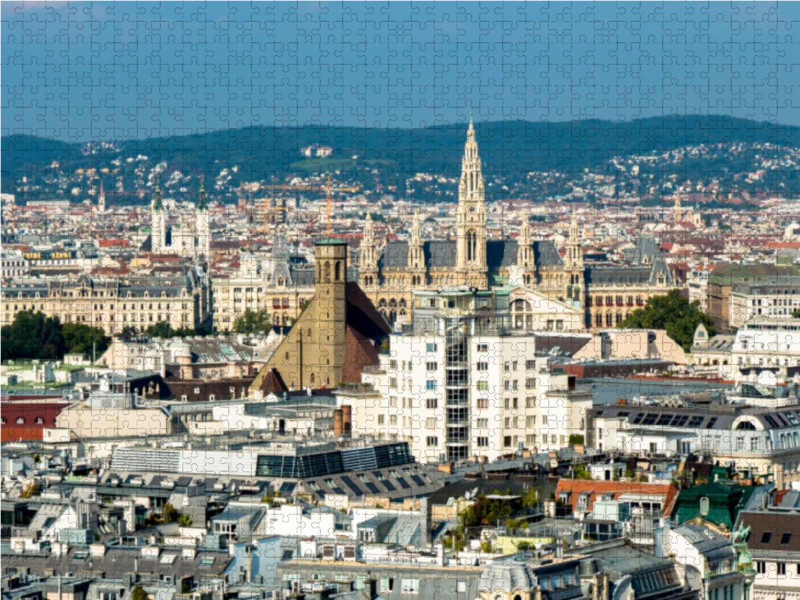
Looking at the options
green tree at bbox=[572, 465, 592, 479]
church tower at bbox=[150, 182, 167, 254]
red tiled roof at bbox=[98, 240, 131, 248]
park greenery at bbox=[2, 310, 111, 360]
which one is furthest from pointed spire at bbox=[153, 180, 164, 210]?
green tree at bbox=[572, 465, 592, 479]

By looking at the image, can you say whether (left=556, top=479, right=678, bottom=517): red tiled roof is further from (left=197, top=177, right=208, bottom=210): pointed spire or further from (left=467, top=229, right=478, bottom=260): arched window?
(left=197, top=177, right=208, bottom=210): pointed spire

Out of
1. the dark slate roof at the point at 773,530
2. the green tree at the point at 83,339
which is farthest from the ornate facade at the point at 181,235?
the dark slate roof at the point at 773,530

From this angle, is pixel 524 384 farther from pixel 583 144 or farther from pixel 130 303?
pixel 583 144

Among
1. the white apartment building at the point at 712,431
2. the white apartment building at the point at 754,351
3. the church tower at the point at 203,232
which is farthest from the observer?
the church tower at the point at 203,232

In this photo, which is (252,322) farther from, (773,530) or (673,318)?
(773,530)

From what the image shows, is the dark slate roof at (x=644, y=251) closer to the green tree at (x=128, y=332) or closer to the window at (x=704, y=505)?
the green tree at (x=128, y=332)

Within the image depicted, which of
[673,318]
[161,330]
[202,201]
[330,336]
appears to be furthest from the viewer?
[202,201]

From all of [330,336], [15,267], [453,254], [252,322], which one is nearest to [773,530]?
[330,336]
